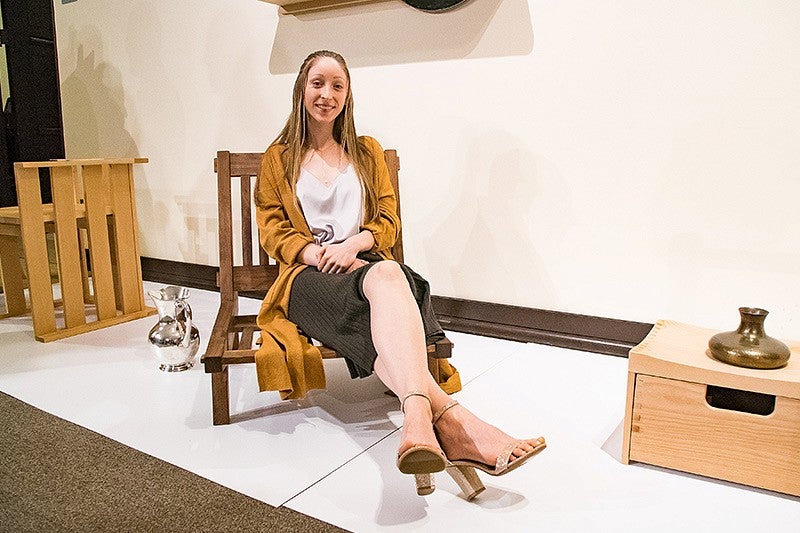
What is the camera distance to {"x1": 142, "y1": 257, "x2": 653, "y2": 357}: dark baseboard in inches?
104

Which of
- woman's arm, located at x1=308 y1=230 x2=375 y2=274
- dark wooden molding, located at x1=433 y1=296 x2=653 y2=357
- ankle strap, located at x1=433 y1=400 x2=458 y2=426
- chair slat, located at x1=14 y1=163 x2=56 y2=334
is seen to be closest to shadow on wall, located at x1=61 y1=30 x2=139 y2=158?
chair slat, located at x1=14 y1=163 x2=56 y2=334

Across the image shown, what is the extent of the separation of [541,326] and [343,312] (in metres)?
1.18

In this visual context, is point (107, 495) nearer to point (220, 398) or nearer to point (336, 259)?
point (220, 398)

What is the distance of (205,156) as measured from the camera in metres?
3.74

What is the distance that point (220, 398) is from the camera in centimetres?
198

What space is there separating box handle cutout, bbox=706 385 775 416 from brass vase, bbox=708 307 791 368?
94 millimetres

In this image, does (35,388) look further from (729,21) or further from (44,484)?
(729,21)

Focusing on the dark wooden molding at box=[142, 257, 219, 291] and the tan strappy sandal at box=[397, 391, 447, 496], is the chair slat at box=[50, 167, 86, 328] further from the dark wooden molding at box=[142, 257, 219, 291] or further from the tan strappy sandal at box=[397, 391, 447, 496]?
the tan strappy sandal at box=[397, 391, 447, 496]

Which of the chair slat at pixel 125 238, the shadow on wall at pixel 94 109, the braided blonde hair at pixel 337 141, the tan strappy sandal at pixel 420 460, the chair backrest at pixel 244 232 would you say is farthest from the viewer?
the shadow on wall at pixel 94 109

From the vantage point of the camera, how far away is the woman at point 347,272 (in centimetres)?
162

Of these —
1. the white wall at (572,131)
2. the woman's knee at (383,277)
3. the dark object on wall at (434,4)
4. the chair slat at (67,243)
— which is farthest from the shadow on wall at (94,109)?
the woman's knee at (383,277)

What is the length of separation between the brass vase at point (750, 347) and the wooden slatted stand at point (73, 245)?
2.51 m

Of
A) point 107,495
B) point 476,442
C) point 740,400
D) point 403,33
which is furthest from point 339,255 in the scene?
point 403,33

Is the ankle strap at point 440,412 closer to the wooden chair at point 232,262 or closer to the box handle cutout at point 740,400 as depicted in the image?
the wooden chair at point 232,262
